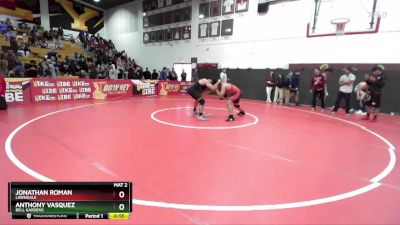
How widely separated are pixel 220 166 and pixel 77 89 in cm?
1068

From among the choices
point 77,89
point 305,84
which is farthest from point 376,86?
point 77,89

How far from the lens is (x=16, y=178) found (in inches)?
132

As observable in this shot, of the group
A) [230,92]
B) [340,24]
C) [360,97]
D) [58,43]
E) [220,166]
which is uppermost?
[340,24]

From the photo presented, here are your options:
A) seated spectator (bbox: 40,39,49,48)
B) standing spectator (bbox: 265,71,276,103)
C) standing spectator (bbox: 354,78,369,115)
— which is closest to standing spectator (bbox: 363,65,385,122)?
standing spectator (bbox: 354,78,369,115)

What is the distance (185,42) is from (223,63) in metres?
4.40

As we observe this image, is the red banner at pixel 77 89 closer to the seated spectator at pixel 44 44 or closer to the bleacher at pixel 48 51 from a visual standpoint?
the bleacher at pixel 48 51

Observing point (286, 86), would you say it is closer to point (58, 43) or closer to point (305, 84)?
point (305, 84)

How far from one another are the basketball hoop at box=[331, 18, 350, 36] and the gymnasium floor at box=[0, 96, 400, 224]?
692 cm

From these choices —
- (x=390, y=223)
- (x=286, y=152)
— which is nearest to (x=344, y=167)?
(x=286, y=152)

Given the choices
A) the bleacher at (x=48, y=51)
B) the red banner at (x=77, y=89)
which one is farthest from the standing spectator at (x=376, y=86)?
the bleacher at (x=48, y=51)

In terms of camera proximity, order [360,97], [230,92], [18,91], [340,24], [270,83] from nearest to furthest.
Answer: [230,92] < [18,91] < [360,97] < [340,24] < [270,83]

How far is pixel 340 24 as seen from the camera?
12.4 meters
